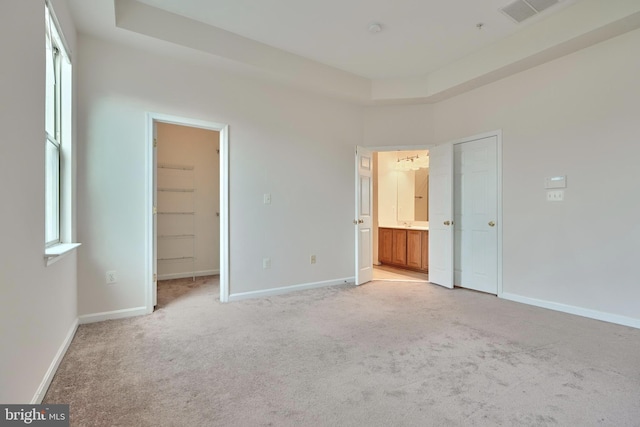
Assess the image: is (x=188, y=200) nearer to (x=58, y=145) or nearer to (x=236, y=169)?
(x=236, y=169)

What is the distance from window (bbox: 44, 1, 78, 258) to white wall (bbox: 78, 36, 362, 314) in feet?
0.81

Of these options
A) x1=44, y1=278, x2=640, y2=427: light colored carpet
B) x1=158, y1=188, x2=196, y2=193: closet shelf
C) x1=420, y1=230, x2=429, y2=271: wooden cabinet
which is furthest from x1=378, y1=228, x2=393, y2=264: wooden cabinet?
x1=158, y1=188, x2=196, y2=193: closet shelf

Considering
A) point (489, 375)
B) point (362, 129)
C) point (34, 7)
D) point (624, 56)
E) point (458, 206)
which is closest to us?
point (34, 7)

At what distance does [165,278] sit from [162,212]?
1031mm

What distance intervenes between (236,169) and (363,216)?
1970mm

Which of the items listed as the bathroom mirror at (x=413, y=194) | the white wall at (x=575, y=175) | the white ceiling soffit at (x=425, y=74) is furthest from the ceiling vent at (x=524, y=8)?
the bathroom mirror at (x=413, y=194)

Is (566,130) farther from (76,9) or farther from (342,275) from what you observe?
(76,9)

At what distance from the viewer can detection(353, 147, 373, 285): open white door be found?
178 inches

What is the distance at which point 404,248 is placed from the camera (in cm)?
586

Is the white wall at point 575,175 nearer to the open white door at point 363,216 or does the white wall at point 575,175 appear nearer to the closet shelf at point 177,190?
the open white door at point 363,216

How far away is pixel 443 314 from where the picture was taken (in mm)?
3203

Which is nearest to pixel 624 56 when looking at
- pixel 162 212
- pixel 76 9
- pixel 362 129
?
pixel 362 129

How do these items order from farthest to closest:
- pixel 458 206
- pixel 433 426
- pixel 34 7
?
pixel 458 206 < pixel 34 7 < pixel 433 426

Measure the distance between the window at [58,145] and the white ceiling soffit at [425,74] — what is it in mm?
632
